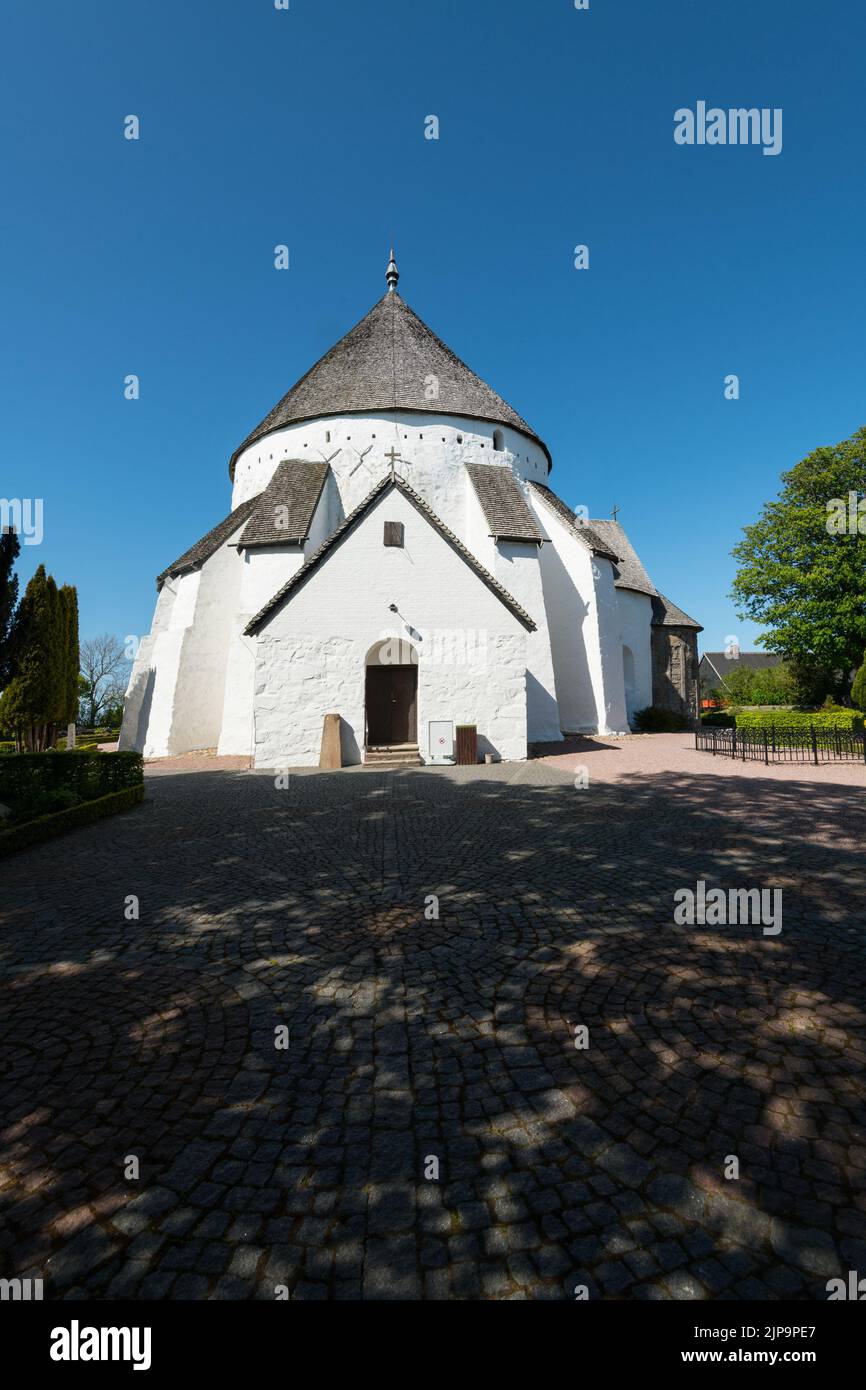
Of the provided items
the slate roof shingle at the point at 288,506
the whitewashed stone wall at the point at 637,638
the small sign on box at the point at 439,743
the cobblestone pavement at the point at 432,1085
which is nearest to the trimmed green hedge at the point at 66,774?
the cobblestone pavement at the point at 432,1085

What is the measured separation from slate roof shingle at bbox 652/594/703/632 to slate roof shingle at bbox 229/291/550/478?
39.9 ft

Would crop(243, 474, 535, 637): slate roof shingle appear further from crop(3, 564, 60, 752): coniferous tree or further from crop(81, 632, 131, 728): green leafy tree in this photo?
crop(81, 632, 131, 728): green leafy tree

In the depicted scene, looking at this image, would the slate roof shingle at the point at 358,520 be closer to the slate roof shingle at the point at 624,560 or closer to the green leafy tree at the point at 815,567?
the slate roof shingle at the point at 624,560

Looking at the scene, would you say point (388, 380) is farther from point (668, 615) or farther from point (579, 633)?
point (668, 615)

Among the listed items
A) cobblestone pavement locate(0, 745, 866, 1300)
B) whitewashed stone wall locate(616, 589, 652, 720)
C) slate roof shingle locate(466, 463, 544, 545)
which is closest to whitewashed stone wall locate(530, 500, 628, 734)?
slate roof shingle locate(466, 463, 544, 545)

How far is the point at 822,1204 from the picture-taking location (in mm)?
2221

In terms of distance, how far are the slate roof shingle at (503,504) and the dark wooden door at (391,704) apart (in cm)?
716

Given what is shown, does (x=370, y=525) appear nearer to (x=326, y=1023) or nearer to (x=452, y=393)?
(x=452, y=393)

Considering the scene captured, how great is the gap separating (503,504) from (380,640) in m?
9.53

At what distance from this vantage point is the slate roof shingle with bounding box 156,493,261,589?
2262 centimetres

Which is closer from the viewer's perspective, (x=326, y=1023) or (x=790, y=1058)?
(x=790, y=1058)

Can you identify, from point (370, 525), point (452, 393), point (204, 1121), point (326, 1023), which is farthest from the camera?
point (452, 393)
